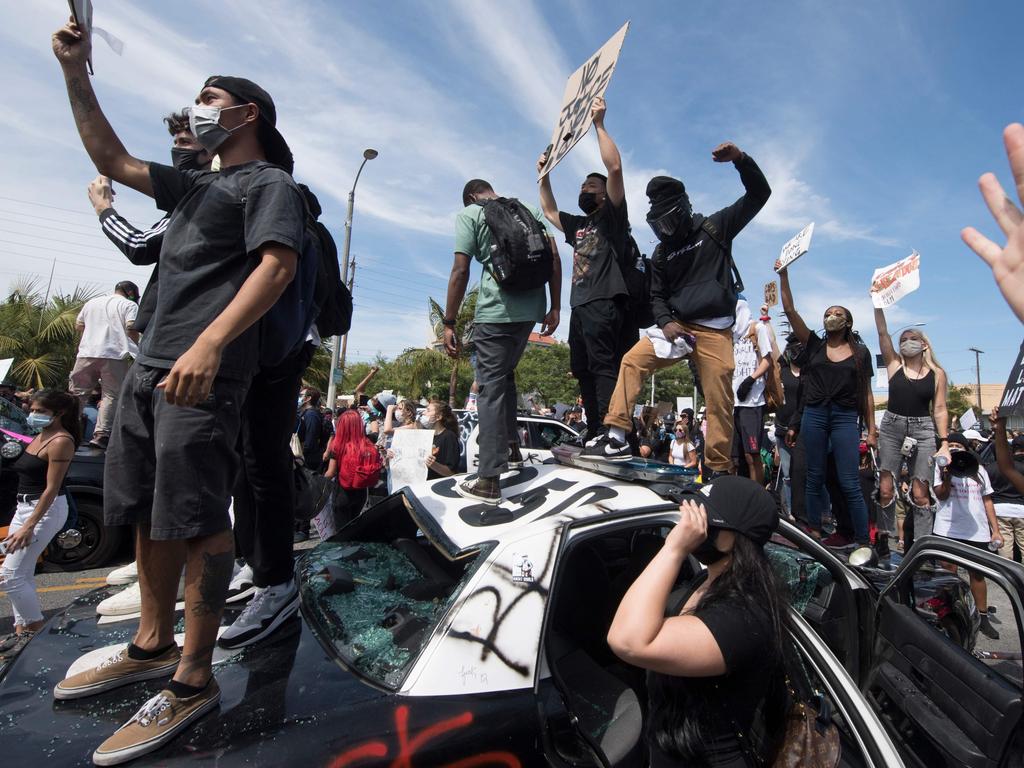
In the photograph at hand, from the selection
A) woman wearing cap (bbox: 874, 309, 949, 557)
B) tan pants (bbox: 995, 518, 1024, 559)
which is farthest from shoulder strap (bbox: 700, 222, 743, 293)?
tan pants (bbox: 995, 518, 1024, 559)

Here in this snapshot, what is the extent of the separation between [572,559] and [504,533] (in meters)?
0.53

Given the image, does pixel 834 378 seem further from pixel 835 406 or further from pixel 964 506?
pixel 964 506

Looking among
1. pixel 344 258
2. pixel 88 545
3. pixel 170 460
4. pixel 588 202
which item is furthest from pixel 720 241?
pixel 344 258

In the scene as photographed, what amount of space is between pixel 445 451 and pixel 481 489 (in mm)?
4015

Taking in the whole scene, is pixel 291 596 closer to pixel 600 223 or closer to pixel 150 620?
pixel 150 620

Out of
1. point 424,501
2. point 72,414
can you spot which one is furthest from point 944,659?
point 72,414

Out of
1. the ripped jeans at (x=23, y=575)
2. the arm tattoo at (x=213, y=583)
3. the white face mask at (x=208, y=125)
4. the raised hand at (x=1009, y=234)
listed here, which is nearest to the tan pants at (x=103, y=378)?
the ripped jeans at (x=23, y=575)

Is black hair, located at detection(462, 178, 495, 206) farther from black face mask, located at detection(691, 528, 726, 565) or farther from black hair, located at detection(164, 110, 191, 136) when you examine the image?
black face mask, located at detection(691, 528, 726, 565)

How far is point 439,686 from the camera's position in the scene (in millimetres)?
1729

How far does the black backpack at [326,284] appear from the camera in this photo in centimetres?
231

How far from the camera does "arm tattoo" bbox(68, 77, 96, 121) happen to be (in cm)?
199

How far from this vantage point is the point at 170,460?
1763 millimetres

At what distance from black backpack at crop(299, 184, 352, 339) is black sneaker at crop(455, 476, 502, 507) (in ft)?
2.80

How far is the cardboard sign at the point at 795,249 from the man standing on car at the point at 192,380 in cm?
367
